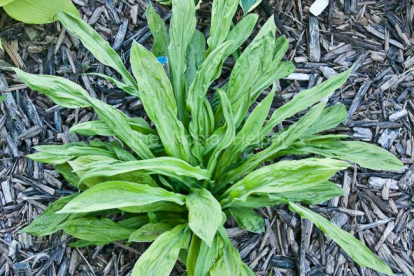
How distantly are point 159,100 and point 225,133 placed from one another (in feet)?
0.75

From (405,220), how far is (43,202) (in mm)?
1333

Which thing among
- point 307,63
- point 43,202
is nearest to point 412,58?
point 307,63

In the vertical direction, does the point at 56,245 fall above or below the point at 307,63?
below

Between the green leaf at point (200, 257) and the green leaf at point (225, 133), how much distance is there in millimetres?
240

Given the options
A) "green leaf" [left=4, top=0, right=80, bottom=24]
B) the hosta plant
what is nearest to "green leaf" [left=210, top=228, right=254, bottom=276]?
the hosta plant

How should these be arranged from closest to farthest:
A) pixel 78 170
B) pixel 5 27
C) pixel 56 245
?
pixel 78 170, pixel 56 245, pixel 5 27

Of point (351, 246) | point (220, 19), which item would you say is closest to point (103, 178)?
point (220, 19)

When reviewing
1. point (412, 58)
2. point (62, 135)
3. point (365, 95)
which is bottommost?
point (62, 135)

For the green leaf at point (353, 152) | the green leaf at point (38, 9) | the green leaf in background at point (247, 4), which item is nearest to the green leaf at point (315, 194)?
the green leaf at point (353, 152)

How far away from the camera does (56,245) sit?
5.46 feet

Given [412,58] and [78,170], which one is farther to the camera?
[412,58]

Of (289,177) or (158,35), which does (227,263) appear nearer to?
(289,177)

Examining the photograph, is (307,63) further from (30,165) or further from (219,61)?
(30,165)

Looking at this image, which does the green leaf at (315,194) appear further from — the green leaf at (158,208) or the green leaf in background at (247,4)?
the green leaf in background at (247,4)
